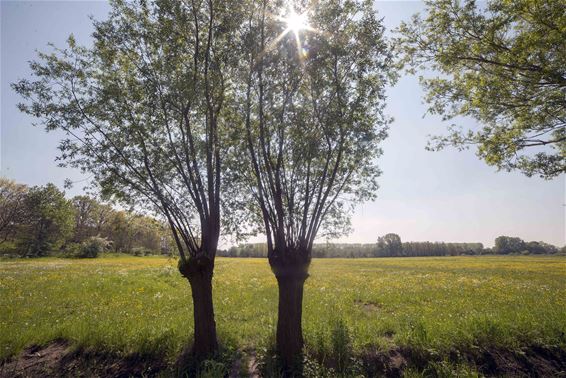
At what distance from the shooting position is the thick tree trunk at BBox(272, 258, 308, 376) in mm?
7887

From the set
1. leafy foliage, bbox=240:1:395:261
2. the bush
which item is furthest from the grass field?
the bush

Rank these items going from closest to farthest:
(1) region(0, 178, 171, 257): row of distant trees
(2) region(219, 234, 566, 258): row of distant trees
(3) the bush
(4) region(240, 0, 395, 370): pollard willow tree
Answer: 1. (4) region(240, 0, 395, 370): pollard willow tree
2. (1) region(0, 178, 171, 257): row of distant trees
3. (3) the bush
4. (2) region(219, 234, 566, 258): row of distant trees

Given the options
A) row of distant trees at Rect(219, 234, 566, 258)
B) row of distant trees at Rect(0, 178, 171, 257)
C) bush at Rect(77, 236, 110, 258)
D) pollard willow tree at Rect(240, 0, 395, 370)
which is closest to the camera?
pollard willow tree at Rect(240, 0, 395, 370)

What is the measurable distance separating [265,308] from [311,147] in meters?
8.91

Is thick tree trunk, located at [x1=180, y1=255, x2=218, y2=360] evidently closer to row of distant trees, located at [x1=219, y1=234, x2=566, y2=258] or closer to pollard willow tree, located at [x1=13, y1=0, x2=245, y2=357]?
pollard willow tree, located at [x1=13, y1=0, x2=245, y2=357]

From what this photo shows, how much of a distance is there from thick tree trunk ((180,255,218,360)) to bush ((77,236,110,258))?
60.0 m

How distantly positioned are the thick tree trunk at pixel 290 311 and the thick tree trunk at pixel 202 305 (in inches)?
77.3

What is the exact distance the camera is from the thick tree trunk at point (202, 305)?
8203 millimetres

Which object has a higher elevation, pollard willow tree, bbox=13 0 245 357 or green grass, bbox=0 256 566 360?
pollard willow tree, bbox=13 0 245 357

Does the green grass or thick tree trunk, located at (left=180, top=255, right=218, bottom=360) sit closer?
thick tree trunk, located at (left=180, top=255, right=218, bottom=360)

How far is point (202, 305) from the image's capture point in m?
8.38

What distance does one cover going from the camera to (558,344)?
873 cm

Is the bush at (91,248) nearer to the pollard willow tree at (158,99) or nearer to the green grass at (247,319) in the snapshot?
the green grass at (247,319)

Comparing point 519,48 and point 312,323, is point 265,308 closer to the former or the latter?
point 312,323
